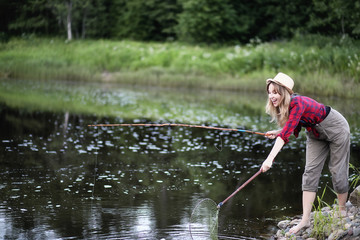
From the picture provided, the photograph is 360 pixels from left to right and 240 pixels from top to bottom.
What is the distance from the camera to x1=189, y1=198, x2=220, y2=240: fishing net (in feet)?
19.2

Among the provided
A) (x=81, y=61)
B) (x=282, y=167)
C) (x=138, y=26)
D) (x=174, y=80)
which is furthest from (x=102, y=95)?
(x=138, y=26)

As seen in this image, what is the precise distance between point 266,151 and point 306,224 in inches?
249

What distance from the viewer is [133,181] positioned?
8969 millimetres

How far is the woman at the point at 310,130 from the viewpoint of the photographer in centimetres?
555

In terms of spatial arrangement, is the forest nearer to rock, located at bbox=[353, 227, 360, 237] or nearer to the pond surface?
the pond surface

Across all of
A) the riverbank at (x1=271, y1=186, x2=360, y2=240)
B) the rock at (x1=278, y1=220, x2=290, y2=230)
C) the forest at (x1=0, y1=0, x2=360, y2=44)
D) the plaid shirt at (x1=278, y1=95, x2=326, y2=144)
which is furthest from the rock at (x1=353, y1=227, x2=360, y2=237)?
the forest at (x1=0, y1=0, x2=360, y2=44)

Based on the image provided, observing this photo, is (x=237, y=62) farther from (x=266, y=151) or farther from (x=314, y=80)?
(x=266, y=151)

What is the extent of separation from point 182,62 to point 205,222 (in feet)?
73.9

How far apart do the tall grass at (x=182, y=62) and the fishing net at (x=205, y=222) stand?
659 inches


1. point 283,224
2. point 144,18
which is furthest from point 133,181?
point 144,18

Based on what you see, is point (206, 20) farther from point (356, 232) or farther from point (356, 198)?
point (356, 232)

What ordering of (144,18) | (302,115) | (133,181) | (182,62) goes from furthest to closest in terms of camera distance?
(144,18) → (182,62) → (133,181) → (302,115)

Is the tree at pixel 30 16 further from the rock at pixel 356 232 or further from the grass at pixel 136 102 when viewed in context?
the rock at pixel 356 232

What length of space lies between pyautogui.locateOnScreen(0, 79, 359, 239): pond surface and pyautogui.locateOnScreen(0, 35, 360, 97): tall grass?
929 cm
